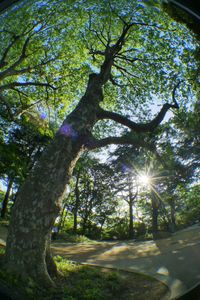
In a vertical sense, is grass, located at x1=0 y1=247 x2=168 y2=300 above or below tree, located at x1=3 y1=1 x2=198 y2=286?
below

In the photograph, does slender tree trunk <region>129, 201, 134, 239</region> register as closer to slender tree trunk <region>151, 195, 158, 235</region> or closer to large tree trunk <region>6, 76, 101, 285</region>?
slender tree trunk <region>151, 195, 158, 235</region>

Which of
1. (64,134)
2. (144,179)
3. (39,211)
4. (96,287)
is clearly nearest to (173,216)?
(144,179)

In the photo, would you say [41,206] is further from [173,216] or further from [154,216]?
[173,216]

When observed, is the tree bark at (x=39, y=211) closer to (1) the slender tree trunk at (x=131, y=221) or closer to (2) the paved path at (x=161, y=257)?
(2) the paved path at (x=161, y=257)

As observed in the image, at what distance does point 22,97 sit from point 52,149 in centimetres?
72

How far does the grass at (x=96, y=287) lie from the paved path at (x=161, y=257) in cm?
5

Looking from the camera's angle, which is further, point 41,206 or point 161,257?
point 41,206

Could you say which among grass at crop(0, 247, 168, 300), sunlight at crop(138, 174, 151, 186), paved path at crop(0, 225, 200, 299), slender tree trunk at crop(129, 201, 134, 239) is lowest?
grass at crop(0, 247, 168, 300)

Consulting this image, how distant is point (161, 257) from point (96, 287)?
353 mm

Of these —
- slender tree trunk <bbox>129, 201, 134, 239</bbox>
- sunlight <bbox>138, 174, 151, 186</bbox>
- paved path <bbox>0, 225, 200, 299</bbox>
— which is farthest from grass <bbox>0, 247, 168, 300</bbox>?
sunlight <bbox>138, 174, 151, 186</bbox>

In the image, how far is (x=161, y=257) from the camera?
952 millimetres

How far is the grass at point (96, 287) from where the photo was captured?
0.77 meters

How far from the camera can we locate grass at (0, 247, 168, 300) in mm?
766

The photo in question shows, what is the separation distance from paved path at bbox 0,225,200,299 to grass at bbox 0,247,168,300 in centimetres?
5
